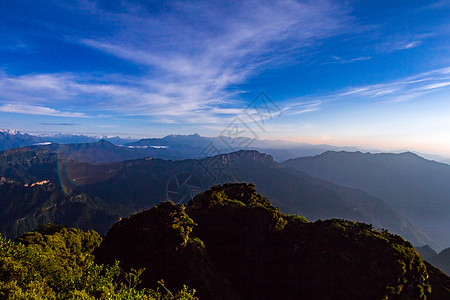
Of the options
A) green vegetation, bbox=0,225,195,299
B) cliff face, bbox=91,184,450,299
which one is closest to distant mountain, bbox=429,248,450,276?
cliff face, bbox=91,184,450,299

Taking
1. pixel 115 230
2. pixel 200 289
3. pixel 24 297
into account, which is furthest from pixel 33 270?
pixel 200 289

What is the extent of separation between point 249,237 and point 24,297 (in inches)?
901

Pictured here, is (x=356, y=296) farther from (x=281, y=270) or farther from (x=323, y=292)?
(x=281, y=270)

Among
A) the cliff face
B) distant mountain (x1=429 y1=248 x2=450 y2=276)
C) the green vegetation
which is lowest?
distant mountain (x1=429 y1=248 x2=450 y2=276)

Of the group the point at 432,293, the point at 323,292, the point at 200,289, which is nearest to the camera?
the point at 200,289

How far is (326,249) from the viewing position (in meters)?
26.0

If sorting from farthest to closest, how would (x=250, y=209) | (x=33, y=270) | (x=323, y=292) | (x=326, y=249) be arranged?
(x=250, y=209)
(x=326, y=249)
(x=323, y=292)
(x=33, y=270)

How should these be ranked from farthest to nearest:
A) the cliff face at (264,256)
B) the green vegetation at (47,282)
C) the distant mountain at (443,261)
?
the distant mountain at (443,261)
the cliff face at (264,256)
the green vegetation at (47,282)

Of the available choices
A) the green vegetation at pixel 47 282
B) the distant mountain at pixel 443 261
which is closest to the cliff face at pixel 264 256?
the green vegetation at pixel 47 282

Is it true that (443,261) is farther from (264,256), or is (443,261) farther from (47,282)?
(47,282)

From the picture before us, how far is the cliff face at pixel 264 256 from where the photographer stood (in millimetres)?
23672

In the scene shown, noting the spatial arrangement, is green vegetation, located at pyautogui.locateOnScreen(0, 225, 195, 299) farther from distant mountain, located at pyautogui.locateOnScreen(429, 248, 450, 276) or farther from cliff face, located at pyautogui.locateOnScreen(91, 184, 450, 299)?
distant mountain, located at pyautogui.locateOnScreen(429, 248, 450, 276)

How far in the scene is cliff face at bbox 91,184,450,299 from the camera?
932 inches

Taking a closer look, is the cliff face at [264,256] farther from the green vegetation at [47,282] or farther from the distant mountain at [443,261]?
the distant mountain at [443,261]
